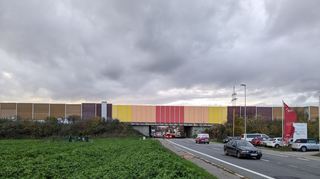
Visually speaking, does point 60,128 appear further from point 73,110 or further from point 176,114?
point 176,114

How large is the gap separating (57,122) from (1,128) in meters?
15.2

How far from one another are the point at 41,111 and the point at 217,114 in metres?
52.5

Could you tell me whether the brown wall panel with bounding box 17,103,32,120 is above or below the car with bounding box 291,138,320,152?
above

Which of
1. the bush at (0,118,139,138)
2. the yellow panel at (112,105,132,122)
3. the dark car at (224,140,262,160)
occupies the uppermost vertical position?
the yellow panel at (112,105,132,122)

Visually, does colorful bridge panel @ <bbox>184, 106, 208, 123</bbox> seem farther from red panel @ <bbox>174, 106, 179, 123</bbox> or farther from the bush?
the bush

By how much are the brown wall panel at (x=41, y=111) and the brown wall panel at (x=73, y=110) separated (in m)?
6.22

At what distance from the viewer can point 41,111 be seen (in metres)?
136

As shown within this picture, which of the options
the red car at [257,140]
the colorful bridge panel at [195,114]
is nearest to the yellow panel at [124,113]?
the colorful bridge panel at [195,114]

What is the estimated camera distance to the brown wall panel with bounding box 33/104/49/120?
13548 centimetres

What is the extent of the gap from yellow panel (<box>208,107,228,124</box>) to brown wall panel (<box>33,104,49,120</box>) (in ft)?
159

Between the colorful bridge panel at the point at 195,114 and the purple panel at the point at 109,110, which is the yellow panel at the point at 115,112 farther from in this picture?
the colorful bridge panel at the point at 195,114

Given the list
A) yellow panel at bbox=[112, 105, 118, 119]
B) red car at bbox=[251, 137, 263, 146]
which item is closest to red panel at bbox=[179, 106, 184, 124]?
yellow panel at bbox=[112, 105, 118, 119]

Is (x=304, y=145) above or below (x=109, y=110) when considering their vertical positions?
below

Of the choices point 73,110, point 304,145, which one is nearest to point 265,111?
point 73,110
